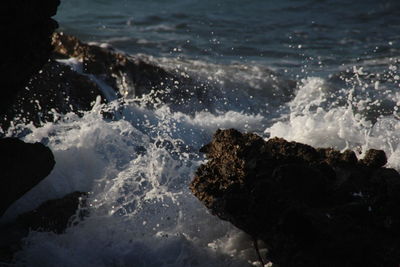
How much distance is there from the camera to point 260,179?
4445mm

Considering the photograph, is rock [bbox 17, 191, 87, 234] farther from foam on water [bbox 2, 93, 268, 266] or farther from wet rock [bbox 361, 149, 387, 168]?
wet rock [bbox 361, 149, 387, 168]

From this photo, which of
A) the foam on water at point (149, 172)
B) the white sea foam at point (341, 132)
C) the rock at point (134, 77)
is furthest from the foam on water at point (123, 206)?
the rock at point (134, 77)

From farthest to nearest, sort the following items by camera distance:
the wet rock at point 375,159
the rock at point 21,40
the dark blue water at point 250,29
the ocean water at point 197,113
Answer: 1. the dark blue water at point 250,29
2. the ocean water at point 197,113
3. the wet rock at point 375,159
4. the rock at point 21,40

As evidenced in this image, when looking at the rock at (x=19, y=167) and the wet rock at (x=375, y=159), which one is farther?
the rock at (x=19, y=167)

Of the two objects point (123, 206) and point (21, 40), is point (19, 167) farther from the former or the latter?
point (21, 40)

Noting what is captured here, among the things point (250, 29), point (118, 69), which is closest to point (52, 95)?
point (118, 69)

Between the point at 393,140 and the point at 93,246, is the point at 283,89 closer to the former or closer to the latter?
the point at 393,140

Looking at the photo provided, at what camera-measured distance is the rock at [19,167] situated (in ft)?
15.9

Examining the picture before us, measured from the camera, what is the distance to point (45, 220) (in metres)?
5.13

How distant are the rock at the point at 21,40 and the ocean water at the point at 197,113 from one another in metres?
1.27

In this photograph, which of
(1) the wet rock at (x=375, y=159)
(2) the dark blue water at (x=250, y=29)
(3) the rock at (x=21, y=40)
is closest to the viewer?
(3) the rock at (x=21, y=40)

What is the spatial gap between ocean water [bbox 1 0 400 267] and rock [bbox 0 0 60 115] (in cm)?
127

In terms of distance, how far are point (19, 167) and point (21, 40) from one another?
1104 millimetres

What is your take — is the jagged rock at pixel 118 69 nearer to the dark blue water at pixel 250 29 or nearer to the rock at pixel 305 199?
the dark blue water at pixel 250 29
